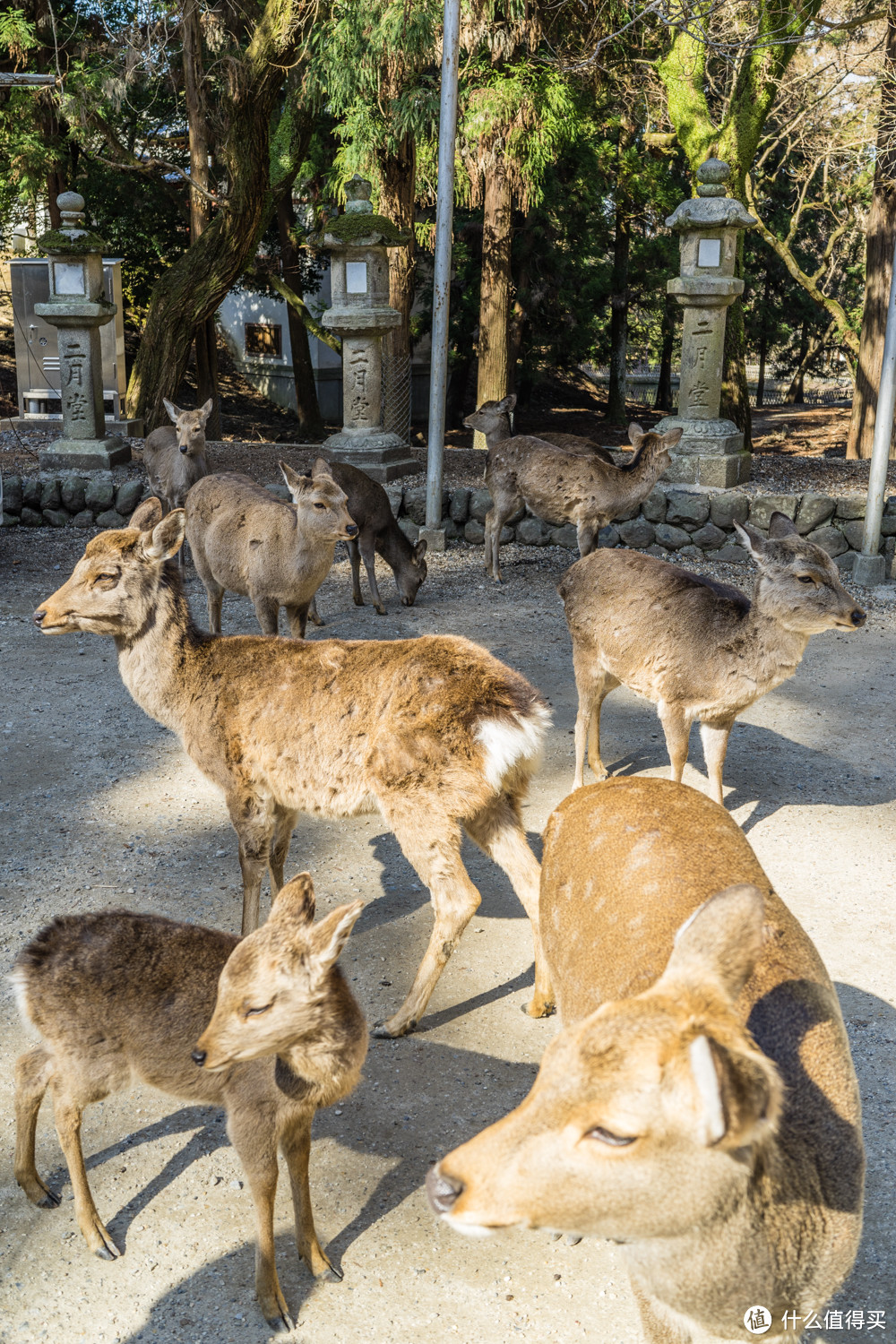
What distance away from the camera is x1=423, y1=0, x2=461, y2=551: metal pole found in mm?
10227

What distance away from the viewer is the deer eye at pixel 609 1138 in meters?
1.77

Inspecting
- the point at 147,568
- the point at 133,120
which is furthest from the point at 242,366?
the point at 147,568

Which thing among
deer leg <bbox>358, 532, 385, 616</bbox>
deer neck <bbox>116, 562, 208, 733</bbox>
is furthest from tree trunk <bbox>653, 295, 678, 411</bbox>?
deer neck <bbox>116, 562, 208, 733</bbox>

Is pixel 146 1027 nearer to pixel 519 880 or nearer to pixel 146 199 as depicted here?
pixel 519 880

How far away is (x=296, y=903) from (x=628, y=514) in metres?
7.74

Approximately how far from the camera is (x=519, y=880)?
425 centimetres

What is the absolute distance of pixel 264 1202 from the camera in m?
2.94

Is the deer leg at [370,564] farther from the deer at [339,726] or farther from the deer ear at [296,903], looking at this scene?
the deer ear at [296,903]

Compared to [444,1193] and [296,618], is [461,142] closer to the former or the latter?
[296,618]

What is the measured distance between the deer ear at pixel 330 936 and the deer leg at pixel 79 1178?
918 millimetres

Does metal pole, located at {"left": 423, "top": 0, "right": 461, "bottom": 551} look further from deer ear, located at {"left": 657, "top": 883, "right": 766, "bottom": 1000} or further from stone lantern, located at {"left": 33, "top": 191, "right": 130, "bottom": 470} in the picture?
deer ear, located at {"left": 657, "top": 883, "right": 766, "bottom": 1000}

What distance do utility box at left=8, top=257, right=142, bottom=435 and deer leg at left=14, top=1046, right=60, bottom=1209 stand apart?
44.4 feet

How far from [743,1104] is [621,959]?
875 mm

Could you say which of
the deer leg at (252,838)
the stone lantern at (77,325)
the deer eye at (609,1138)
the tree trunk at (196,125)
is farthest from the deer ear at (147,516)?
the tree trunk at (196,125)
